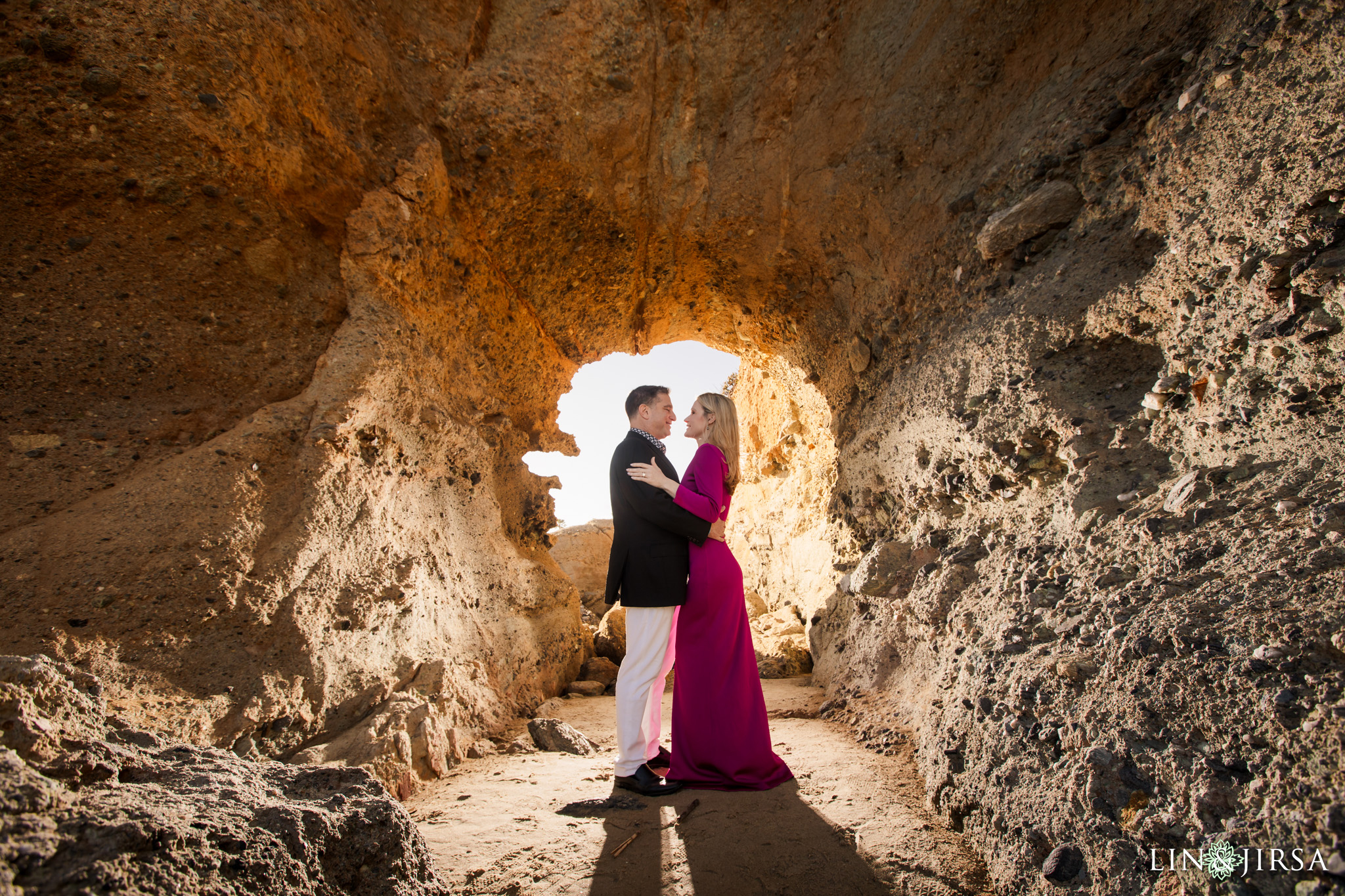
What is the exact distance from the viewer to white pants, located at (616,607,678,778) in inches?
101

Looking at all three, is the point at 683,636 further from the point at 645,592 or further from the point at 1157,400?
the point at 1157,400

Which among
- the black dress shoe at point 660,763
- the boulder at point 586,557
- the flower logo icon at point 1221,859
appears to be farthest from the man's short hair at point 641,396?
the boulder at point 586,557

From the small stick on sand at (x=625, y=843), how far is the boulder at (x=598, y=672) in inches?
106

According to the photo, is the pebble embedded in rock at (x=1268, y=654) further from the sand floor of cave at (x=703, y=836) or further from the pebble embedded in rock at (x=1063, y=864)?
the sand floor of cave at (x=703, y=836)

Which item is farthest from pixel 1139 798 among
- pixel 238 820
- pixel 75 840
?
pixel 75 840

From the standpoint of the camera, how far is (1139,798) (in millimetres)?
1471

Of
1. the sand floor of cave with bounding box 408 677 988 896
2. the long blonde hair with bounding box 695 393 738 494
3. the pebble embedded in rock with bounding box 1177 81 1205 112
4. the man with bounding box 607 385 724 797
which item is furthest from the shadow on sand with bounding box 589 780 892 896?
the pebble embedded in rock with bounding box 1177 81 1205 112

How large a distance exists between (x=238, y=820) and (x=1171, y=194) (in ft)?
11.1

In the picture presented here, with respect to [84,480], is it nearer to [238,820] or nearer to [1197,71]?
[238,820]

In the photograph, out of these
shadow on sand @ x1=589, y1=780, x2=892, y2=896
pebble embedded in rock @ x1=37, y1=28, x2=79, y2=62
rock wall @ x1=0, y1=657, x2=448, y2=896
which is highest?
pebble embedded in rock @ x1=37, y1=28, x2=79, y2=62

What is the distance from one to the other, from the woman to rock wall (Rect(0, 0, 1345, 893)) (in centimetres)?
71

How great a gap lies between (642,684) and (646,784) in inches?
14.8

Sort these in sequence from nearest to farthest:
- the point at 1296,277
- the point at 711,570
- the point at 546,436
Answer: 1. the point at 1296,277
2. the point at 711,570
3. the point at 546,436

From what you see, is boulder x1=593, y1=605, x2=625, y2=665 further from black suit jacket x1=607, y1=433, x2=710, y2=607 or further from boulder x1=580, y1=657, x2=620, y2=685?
black suit jacket x1=607, y1=433, x2=710, y2=607
